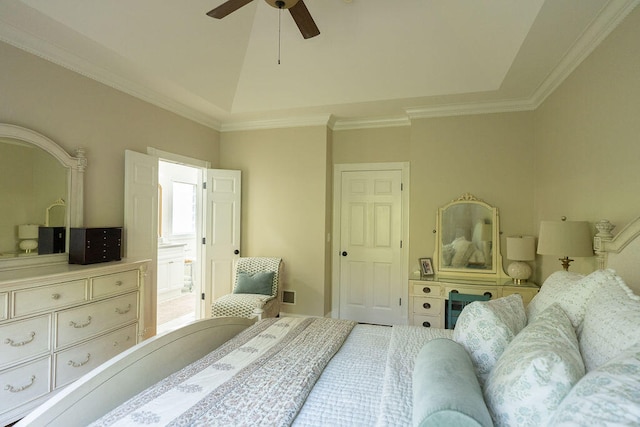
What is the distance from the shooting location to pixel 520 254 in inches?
121

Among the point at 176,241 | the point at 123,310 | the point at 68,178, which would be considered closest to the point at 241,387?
the point at 123,310

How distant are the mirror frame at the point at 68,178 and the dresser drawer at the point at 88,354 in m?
0.71

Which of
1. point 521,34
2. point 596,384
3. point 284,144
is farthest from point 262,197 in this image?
point 596,384

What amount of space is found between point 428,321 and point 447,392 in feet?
8.12

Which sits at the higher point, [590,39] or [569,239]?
[590,39]

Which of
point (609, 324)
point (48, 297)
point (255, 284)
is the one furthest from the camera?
point (255, 284)

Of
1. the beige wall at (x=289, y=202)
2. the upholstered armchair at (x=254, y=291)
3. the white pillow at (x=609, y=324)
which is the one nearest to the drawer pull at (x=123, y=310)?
the upholstered armchair at (x=254, y=291)

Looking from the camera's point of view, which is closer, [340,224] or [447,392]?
[447,392]

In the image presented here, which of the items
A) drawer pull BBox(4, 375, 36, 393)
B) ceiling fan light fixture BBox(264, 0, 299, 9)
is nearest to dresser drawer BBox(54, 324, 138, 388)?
drawer pull BBox(4, 375, 36, 393)

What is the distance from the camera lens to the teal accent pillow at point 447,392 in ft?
2.84

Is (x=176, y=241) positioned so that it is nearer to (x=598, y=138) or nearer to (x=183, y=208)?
(x=183, y=208)

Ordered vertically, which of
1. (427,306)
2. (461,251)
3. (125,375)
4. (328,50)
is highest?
(328,50)

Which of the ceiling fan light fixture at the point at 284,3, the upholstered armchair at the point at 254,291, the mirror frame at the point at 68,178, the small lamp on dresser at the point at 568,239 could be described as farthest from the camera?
the upholstered armchair at the point at 254,291

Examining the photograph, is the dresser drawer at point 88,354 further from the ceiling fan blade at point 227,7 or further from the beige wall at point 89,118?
the ceiling fan blade at point 227,7
